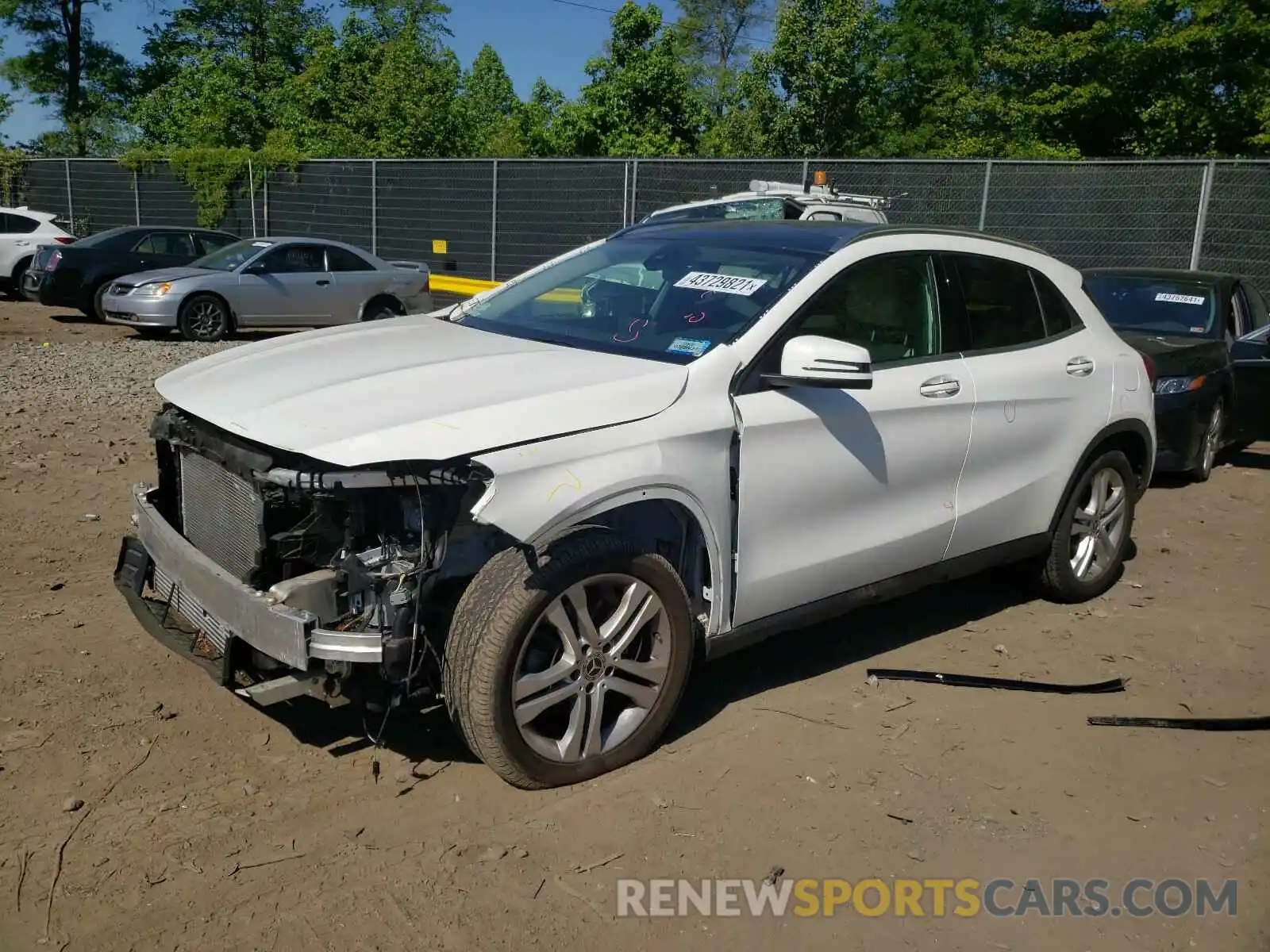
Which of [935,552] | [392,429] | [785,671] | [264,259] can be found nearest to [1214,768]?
[935,552]

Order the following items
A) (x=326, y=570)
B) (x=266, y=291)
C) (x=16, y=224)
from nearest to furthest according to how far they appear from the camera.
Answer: (x=326, y=570), (x=266, y=291), (x=16, y=224)

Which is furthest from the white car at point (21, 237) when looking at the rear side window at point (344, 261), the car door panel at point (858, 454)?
the car door panel at point (858, 454)

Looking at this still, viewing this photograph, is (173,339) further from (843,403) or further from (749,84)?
(749,84)

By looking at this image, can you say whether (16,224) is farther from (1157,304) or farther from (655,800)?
(655,800)

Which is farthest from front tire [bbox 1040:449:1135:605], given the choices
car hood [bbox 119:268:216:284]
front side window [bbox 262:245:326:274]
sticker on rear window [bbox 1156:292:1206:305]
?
car hood [bbox 119:268:216:284]

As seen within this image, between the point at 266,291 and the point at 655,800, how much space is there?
1293 centimetres

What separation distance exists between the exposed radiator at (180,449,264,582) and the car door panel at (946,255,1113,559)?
2.84 m

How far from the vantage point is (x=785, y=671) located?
477 cm

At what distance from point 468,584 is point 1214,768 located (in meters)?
2.81

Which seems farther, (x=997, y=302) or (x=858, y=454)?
(x=997, y=302)

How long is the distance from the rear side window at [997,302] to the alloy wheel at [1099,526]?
0.93 m

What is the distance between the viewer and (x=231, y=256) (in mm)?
15422

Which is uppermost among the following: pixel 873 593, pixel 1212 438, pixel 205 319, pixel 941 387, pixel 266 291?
pixel 941 387

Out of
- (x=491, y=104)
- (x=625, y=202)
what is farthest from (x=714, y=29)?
(x=625, y=202)
